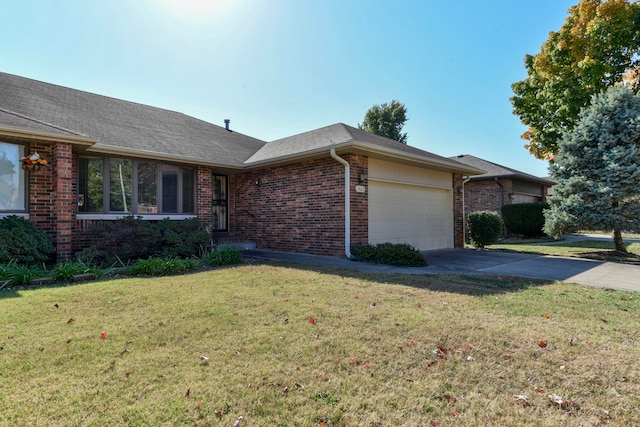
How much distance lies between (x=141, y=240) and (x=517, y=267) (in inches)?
350

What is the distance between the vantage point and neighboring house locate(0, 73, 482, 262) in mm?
7809

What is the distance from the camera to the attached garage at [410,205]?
1016 cm

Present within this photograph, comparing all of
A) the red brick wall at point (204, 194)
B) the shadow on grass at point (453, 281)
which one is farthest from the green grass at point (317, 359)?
the red brick wall at point (204, 194)

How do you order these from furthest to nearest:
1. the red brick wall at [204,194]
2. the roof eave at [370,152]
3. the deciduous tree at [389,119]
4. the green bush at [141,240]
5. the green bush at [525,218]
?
the deciduous tree at [389,119] < the green bush at [525,218] < the red brick wall at [204,194] < the roof eave at [370,152] < the green bush at [141,240]

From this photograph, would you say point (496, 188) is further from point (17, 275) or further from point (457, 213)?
point (17, 275)

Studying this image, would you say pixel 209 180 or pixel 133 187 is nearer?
pixel 133 187

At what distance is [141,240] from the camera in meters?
8.44

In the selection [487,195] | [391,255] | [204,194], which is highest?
[487,195]

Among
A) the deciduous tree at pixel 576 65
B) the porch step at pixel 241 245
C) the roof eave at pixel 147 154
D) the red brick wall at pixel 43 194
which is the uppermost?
the deciduous tree at pixel 576 65

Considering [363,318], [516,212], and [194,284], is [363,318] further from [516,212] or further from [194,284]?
[516,212]

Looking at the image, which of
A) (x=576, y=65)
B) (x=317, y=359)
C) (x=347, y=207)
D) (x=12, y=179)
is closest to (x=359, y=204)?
(x=347, y=207)

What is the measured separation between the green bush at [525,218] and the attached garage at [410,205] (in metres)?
7.97

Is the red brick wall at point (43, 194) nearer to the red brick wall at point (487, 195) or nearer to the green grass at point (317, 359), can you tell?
the green grass at point (317, 359)

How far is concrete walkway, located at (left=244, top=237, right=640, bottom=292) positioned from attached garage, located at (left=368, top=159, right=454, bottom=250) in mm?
1426
